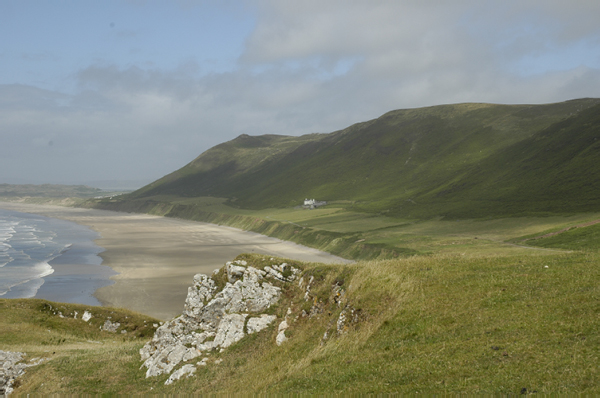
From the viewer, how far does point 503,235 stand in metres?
85.2

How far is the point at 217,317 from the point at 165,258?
80.6 meters

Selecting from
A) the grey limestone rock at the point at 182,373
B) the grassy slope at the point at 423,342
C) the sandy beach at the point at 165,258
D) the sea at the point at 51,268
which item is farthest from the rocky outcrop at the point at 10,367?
the sea at the point at 51,268

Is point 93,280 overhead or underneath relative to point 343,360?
underneath

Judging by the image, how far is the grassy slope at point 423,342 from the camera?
1380 cm

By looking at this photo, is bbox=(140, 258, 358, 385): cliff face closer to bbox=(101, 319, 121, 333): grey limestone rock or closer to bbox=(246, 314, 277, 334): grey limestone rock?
bbox=(246, 314, 277, 334): grey limestone rock

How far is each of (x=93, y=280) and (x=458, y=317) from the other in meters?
78.2

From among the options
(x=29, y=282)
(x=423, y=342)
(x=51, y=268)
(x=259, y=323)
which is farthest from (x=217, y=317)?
(x=51, y=268)

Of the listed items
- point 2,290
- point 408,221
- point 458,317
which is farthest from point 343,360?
point 408,221

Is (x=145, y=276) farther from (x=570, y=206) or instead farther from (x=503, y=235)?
(x=570, y=206)

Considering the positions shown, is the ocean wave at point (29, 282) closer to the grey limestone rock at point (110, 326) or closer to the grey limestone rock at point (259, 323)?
the grey limestone rock at point (110, 326)

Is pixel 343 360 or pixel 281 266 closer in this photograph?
pixel 343 360

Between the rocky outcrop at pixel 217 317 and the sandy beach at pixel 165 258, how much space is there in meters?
29.3

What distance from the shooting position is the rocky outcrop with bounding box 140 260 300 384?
980 inches

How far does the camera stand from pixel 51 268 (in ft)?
296
